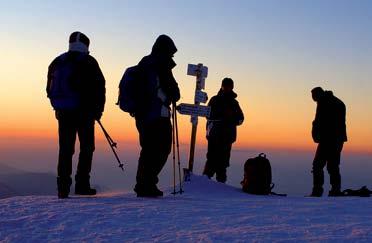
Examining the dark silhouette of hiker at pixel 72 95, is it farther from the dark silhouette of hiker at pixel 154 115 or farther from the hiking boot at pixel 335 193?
the hiking boot at pixel 335 193

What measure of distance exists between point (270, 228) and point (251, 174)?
558cm

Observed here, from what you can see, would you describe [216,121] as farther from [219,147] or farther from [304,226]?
[304,226]

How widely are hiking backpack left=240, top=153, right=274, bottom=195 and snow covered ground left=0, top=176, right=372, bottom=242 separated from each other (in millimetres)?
3367

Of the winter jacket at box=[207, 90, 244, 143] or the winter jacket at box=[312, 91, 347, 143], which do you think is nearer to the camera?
the winter jacket at box=[312, 91, 347, 143]

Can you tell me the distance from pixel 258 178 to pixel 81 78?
4507 millimetres

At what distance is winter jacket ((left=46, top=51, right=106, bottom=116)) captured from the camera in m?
7.42

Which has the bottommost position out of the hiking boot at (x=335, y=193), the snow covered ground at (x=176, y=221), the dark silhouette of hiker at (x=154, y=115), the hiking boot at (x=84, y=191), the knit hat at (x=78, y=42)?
the snow covered ground at (x=176, y=221)

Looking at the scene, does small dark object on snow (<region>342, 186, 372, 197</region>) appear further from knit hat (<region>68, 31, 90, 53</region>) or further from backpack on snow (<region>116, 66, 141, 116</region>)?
knit hat (<region>68, 31, 90, 53</region>)

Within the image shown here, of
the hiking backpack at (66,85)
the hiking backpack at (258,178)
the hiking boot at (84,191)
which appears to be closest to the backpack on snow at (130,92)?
the hiking backpack at (66,85)

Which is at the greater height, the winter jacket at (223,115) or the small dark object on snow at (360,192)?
the winter jacket at (223,115)

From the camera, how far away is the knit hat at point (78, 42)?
7441mm

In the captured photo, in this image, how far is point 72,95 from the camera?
741 centimetres

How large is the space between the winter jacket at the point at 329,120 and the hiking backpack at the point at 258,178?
53.3 inches

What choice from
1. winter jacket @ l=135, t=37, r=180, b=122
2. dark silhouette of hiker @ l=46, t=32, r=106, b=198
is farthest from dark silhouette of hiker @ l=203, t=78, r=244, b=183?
dark silhouette of hiker @ l=46, t=32, r=106, b=198
